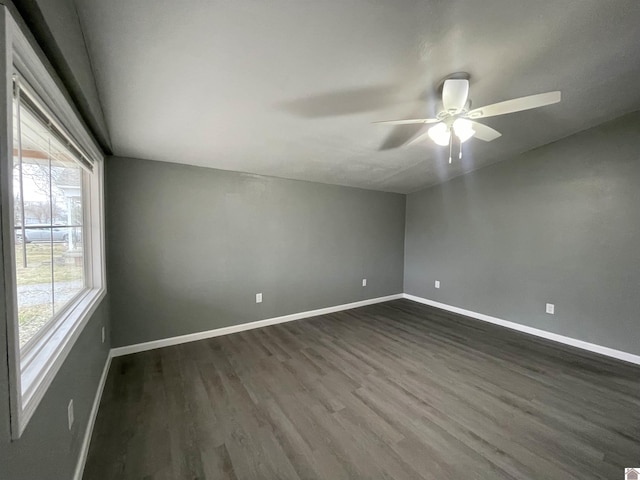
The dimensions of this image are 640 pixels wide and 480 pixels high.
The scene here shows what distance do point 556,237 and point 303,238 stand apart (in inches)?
127

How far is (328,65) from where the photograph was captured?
162 cm

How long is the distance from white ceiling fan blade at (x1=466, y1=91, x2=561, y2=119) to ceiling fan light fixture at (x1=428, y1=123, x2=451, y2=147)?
17 centimetres

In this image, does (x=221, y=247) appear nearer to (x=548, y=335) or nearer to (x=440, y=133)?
(x=440, y=133)

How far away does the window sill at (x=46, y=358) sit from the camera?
2.91 feet

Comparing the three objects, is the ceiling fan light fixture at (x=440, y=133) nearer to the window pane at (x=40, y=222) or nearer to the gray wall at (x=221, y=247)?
the gray wall at (x=221, y=247)

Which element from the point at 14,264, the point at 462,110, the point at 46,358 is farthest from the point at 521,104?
the point at 46,358

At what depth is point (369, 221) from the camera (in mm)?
4680

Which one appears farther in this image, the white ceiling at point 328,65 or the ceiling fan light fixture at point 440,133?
the ceiling fan light fixture at point 440,133

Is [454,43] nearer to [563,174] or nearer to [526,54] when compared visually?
[526,54]

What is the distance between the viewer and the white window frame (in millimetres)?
757

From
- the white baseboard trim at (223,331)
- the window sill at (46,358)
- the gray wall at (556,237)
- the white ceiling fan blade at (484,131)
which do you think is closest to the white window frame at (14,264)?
the window sill at (46,358)

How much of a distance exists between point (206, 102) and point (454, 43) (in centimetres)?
165

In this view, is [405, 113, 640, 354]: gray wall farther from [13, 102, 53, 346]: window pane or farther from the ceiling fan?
[13, 102, 53, 346]: window pane

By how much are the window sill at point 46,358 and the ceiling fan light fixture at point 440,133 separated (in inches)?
101
